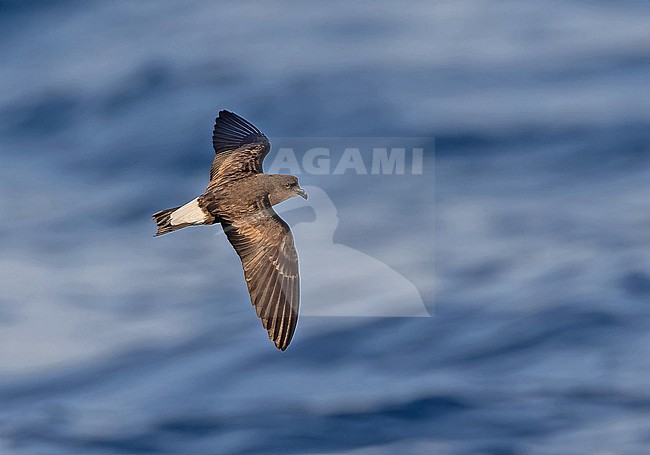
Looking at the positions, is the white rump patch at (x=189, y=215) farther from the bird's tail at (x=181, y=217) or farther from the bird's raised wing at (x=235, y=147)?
the bird's raised wing at (x=235, y=147)

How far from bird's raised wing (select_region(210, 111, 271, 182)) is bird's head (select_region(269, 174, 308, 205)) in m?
0.96

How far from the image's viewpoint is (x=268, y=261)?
14.6 m

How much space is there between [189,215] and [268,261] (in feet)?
3.69

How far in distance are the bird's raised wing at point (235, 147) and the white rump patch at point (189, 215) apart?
1040 millimetres

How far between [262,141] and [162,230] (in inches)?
111

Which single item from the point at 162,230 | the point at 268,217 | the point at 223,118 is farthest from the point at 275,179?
the point at 223,118

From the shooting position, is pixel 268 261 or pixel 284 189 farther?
pixel 284 189

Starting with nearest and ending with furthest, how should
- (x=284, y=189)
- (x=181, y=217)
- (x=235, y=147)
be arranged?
(x=181, y=217), (x=284, y=189), (x=235, y=147)

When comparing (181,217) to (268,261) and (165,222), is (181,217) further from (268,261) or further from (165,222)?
(268,261)

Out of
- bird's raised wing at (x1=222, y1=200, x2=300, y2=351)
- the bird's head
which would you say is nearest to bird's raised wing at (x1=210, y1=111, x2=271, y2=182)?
the bird's head

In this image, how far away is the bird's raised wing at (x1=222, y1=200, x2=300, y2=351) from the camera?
14.1 meters

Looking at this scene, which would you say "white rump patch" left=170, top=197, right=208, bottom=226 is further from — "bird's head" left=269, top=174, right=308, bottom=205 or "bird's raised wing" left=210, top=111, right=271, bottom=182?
"bird's raised wing" left=210, top=111, right=271, bottom=182

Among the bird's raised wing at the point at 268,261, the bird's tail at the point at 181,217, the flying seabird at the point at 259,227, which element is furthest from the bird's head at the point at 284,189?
the bird's tail at the point at 181,217

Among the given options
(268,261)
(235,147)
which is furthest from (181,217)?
(235,147)
